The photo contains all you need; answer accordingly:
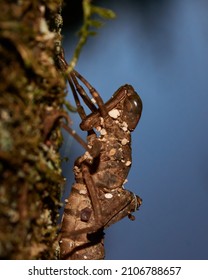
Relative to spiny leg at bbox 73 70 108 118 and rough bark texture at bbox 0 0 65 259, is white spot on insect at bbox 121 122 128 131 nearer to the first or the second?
spiny leg at bbox 73 70 108 118

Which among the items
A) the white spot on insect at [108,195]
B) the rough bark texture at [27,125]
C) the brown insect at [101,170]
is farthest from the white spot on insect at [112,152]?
the rough bark texture at [27,125]

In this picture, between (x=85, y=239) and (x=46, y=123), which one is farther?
(x=85, y=239)

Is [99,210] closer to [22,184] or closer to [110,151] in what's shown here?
[110,151]

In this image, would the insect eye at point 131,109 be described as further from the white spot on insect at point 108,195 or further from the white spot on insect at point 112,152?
the white spot on insect at point 108,195

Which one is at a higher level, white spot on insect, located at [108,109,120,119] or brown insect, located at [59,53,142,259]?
white spot on insect, located at [108,109,120,119]

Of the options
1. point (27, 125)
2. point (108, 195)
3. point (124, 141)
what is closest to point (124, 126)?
point (124, 141)

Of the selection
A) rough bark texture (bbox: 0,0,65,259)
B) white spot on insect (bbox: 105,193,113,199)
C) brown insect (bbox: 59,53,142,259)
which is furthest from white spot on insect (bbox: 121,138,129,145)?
rough bark texture (bbox: 0,0,65,259)
